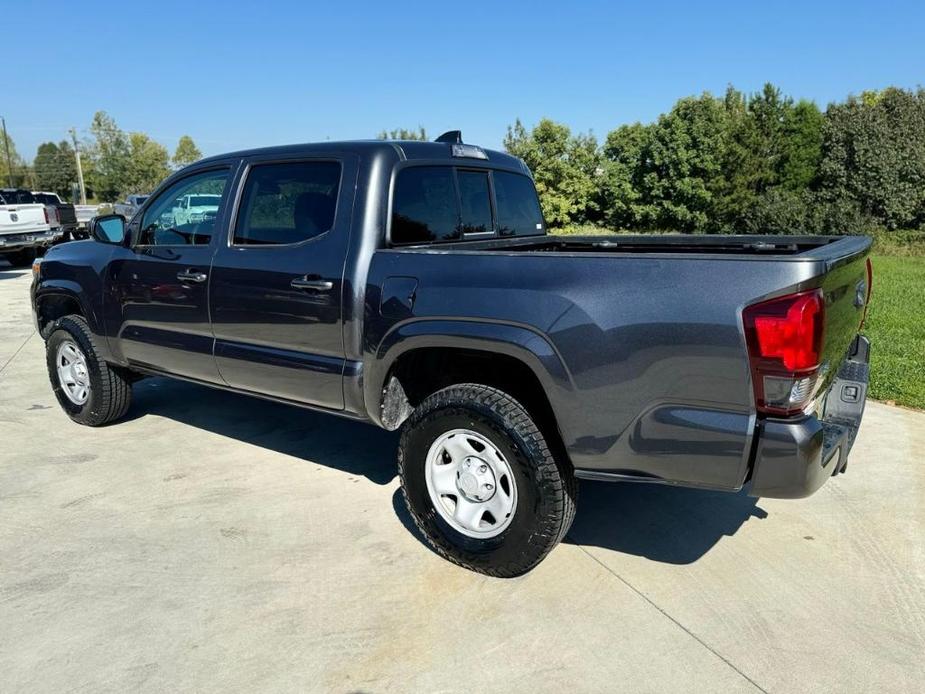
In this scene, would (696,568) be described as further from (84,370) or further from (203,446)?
(84,370)

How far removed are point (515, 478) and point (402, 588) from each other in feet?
2.29

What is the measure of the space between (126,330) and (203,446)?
0.93m

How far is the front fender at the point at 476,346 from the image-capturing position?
8.76 feet

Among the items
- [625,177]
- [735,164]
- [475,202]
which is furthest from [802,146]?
[475,202]

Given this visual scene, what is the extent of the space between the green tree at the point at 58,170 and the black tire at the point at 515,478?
86.9 meters

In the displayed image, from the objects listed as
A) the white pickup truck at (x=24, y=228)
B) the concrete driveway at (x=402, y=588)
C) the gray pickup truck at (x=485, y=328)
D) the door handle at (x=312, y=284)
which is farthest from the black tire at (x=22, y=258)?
the door handle at (x=312, y=284)

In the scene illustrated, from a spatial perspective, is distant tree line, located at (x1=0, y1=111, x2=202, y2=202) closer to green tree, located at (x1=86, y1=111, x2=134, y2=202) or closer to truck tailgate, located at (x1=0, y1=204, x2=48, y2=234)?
green tree, located at (x1=86, y1=111, x2=134, y2=202)

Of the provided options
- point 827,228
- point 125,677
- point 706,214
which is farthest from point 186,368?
point 706,214

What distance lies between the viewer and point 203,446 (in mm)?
4730

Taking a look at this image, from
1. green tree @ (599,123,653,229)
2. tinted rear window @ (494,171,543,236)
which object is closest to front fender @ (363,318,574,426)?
tinted rear window @ (494,171,543,236)

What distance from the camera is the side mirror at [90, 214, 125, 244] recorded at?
4613mm

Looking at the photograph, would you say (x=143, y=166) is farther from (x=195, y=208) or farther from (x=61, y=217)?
(x=195, y=208)

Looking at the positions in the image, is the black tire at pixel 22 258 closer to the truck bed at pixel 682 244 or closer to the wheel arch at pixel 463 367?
the truck bed at pixel 682 244

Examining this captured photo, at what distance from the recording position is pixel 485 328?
2814mm
